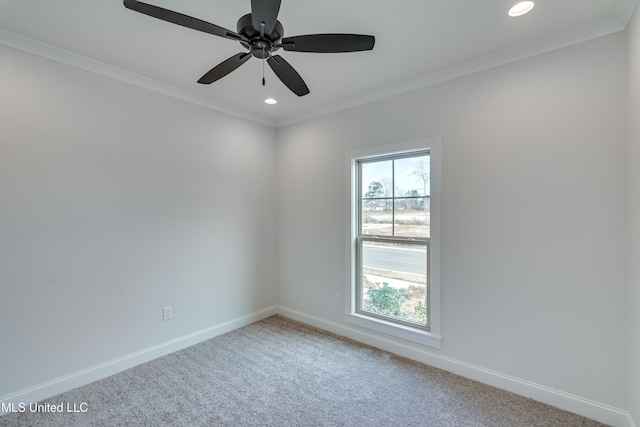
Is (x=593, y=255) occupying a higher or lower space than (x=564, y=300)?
higher

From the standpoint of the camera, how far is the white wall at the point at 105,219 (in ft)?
6.82

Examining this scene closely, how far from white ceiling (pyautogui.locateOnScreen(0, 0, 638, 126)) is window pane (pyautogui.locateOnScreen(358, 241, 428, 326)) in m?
1.59

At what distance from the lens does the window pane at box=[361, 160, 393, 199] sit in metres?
3.02

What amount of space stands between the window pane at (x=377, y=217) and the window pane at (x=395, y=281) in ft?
0.46

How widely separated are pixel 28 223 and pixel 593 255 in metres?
3.96

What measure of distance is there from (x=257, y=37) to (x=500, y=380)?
9.62 ft

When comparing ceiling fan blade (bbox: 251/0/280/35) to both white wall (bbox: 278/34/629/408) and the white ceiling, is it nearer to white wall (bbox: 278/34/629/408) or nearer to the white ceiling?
the white ceiling

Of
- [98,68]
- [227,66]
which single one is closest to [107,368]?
[98,68]

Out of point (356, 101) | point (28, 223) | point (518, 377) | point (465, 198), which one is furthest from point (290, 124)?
point (518, 377)

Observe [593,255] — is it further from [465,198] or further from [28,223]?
[28,223]

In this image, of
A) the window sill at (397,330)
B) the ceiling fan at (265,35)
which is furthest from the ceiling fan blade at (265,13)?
the window sill at (397,330)

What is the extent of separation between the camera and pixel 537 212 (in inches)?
83.9

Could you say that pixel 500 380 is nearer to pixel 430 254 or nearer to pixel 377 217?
pixel 430 254

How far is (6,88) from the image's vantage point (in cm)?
204
